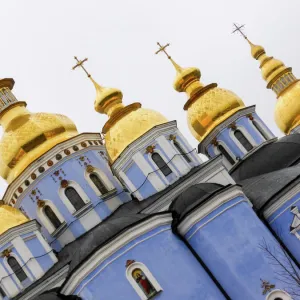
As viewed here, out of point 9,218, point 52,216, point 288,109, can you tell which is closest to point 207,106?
point 288,109

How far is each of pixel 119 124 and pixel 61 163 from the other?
7.39ft

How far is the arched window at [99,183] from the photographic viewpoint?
20.6 metres

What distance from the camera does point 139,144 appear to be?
19.1 metres

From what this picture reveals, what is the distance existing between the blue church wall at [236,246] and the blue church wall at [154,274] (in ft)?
1.24

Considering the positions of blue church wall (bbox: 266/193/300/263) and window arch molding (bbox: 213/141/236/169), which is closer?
blue church wall (bbox: 266/193/300/263)

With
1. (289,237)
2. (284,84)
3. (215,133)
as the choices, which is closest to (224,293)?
(289,237)

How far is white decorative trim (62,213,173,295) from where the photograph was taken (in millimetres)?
15625

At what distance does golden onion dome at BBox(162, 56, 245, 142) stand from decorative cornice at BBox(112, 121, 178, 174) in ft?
12.8

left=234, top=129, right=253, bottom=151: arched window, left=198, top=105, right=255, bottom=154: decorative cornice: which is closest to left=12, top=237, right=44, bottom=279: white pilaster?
left=198, top=105, right=255, bottom=154: decorative cornice

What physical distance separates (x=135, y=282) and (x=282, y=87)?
1353cm

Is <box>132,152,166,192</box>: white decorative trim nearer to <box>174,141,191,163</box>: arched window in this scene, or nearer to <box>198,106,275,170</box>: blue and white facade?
<box>174,141,191,163</box>: arched window

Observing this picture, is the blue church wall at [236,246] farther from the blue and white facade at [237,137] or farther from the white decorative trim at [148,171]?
the blue and white facade at [237,137]

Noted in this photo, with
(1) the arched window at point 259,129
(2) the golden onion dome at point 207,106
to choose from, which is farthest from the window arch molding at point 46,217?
(1) the arched window at point 259,129

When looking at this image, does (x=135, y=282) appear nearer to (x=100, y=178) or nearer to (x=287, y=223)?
(x=287, y=223)
